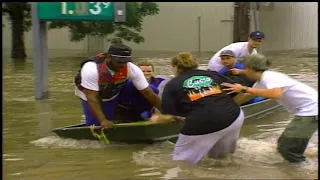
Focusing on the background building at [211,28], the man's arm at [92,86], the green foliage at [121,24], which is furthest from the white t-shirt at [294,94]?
the background building at [211,28]

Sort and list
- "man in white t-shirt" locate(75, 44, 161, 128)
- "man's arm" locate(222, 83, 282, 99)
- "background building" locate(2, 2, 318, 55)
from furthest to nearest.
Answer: "background building" locate(2, 2, 318, 55) → "man in white t-shirt" locate(75, 44, 161, 128) → "man's arm" locate(222, 83, 282, 99)

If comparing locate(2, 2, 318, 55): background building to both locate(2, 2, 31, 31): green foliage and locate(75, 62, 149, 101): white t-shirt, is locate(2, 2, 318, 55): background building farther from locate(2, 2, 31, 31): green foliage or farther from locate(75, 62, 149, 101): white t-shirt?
locate(75, 62, 149, 101): white t-shirt

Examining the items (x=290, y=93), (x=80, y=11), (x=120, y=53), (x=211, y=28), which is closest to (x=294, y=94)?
(x=290, y=93)

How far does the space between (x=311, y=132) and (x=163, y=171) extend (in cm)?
162

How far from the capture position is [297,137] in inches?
259

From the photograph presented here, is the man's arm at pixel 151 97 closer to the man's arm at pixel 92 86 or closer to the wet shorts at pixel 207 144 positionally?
the man's arm at pixel 92 86

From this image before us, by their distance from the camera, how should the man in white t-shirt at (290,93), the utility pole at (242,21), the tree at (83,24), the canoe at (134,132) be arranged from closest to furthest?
the man in white t-shirt at (290,93)
the canoe at (134,132)
the tree at (83,24)
the utility pole at (242,21)

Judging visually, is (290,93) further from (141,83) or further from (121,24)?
(121,24)

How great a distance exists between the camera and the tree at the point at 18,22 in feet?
85.3

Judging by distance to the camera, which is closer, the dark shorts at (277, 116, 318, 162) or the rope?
the dark shorts at (277, 116, 318, 162)

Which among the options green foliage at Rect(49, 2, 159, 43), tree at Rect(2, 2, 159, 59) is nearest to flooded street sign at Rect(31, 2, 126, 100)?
tree at Rect(2, 2, 159, 59)

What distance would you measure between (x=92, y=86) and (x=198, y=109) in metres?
1.78

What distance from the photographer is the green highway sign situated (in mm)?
11602

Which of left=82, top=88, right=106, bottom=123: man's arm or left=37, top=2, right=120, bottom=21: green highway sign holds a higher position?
left=37, top=2, right=120, bottom=21: green highway sign
